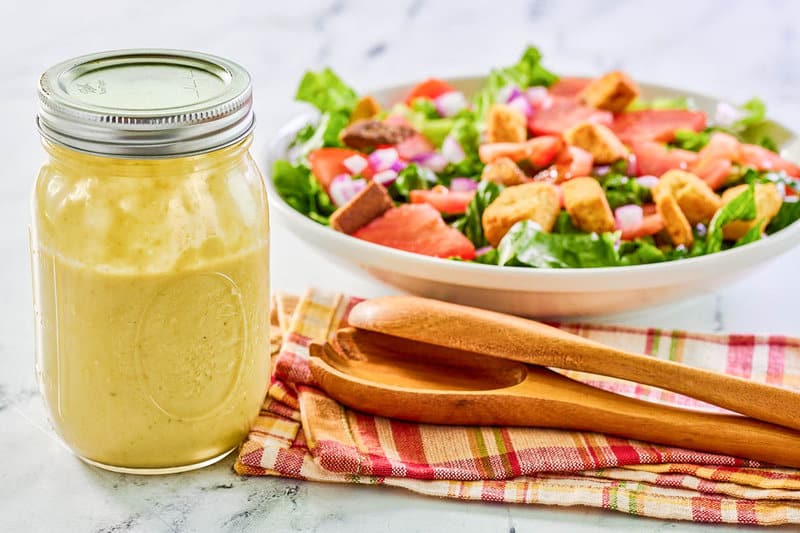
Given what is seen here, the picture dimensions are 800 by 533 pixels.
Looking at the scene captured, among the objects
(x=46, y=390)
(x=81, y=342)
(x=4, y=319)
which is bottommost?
(x=4, y=319)

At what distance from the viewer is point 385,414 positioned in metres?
1.55

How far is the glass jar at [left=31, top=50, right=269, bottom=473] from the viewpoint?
1.28 meters

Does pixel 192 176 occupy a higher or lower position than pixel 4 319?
higher

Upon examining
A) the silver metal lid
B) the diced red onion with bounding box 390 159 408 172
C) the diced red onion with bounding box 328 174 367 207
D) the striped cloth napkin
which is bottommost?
the striped cloth napkin

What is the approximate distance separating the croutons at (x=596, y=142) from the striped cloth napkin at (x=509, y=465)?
745 millimetres

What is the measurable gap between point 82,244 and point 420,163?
1.00m

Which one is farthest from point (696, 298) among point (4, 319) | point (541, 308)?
point (4, 319)

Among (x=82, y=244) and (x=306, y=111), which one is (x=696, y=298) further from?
(x=82, y=244)

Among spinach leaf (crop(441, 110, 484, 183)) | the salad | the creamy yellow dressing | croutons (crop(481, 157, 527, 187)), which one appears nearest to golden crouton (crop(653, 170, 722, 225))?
the salad

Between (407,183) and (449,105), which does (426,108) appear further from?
(407,183)

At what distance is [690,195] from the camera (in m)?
1.97

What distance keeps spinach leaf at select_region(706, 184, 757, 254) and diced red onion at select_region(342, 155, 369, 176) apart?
2.12 feet

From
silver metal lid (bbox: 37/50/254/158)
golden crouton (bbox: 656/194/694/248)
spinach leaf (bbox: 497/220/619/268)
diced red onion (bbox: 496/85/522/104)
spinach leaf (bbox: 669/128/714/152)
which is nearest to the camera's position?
silver metal lid (bbox: 37/50/254/158)

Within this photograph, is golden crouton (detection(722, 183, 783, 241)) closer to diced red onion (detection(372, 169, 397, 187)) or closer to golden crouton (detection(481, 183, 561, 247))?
golden crouton (detection(481, 183, 561, 247))
